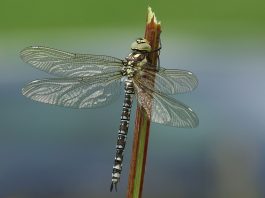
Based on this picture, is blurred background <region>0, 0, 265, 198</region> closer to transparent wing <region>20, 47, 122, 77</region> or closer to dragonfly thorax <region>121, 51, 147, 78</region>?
transparent wing <region>20, 47, 122, 77</region>

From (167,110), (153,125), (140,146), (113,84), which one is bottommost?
(140,146)

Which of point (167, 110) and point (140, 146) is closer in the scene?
point (140, 146)

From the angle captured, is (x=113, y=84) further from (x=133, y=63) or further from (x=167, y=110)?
(x=167, y=110)

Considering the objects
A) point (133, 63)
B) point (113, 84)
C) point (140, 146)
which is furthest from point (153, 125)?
point (140, 146)

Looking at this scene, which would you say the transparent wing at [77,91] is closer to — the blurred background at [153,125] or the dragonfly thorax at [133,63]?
the dragonfly thorax at [133,63]

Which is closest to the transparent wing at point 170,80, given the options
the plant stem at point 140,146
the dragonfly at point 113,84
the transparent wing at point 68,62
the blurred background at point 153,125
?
the dragonfly at point 113,84

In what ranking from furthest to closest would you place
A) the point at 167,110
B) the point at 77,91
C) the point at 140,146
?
the point at 77,91
the point at 167,110
the point at 140,146
